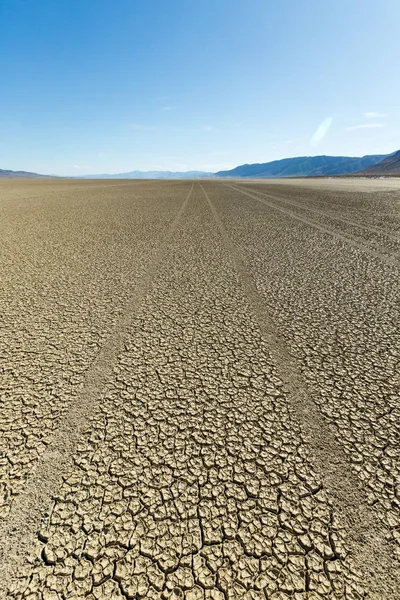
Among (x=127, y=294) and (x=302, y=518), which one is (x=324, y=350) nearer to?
(x=302, y=518)

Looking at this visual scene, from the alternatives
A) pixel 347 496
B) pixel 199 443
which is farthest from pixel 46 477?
pixel 347 496

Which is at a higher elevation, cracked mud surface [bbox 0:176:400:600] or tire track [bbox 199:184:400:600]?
cracked mud surface [bbox 0:176:400:600]

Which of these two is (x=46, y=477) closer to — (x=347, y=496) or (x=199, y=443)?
(x=199, y=443)

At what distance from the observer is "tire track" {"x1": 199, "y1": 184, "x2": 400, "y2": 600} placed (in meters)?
1.08

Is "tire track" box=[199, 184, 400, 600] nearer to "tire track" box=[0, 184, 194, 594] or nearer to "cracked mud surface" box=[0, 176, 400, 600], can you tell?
"cracked mud surface" box=[0, 176, 400, 600]

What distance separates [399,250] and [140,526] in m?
6.21

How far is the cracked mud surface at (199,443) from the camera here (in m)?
1.10

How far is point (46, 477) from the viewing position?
1.42m

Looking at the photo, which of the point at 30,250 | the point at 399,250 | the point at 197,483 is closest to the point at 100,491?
the point at 197,483

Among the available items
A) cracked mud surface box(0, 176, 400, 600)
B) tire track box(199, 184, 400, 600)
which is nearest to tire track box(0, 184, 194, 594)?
cracked mud surface box(0, 176, 400, 600)

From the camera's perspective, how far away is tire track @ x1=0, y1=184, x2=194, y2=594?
1.15 m

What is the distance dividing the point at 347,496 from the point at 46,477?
1396 millimetres

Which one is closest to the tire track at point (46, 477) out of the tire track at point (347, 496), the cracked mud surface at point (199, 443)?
the cracked mud surface at point (199, 443)

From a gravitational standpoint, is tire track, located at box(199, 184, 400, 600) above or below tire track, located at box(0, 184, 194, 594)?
below
